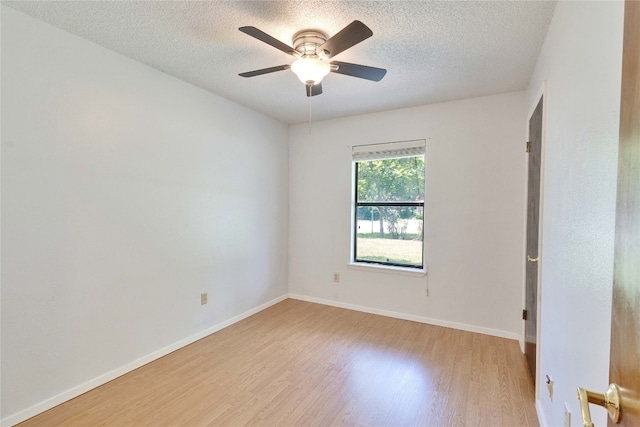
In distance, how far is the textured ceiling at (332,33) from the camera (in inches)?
67.9

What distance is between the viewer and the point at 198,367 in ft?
7.95

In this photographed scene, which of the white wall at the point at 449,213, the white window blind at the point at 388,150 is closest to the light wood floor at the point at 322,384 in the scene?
the white wall at the point at 449,213

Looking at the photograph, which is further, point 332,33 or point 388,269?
point 388,269

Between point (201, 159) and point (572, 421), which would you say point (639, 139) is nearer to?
point (572, 421)

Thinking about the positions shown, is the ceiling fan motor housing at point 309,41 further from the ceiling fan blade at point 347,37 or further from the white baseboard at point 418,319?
the white baseboard at point 418,319

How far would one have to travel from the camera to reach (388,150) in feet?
11.6

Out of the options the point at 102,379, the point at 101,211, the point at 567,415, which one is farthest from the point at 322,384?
the point at 101,211

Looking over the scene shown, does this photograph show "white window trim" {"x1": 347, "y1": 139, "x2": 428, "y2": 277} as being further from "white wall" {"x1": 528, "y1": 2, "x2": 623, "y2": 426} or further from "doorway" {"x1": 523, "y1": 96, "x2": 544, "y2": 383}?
"white wall" {"x1": 528, "y1": 2, "x2": 623, "y2": 426}

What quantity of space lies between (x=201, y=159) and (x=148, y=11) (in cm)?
135

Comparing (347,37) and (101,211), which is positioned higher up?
(347,37)

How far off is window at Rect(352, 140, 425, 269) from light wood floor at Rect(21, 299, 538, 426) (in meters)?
0.94

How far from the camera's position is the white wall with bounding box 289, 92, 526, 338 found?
295 centimetres

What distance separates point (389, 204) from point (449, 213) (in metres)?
0.70

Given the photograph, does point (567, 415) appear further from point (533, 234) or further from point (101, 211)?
point (101, 211)
